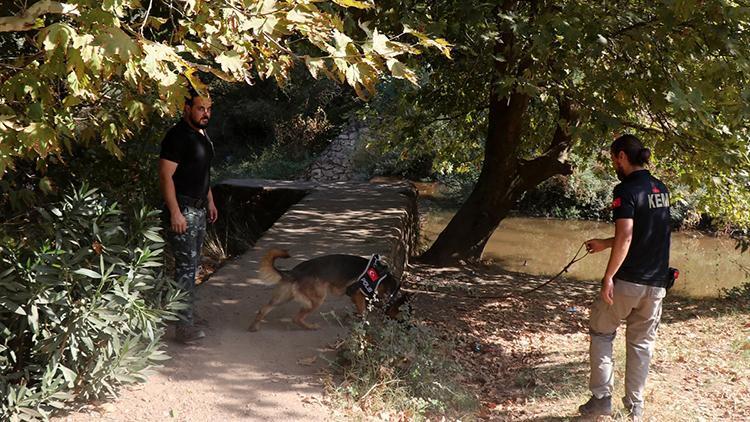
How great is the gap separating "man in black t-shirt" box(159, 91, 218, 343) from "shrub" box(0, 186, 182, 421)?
675 millimetres

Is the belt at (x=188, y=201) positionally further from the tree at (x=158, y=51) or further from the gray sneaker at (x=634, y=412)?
the gray sneaker at (x=634, y=412)

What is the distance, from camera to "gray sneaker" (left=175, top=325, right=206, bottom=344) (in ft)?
18.2

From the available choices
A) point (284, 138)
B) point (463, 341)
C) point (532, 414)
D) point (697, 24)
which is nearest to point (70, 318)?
point (532, 414)

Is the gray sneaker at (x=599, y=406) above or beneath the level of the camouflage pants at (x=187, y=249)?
beneath

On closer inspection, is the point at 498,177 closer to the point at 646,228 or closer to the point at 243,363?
the point at 646,228

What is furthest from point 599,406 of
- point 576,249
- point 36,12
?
point 576,249

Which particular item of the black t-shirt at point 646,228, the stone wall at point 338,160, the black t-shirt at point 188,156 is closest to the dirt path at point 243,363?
the black t-shirt at point 188,156

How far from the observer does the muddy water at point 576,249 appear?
1377 centimetres

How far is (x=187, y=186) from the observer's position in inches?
215

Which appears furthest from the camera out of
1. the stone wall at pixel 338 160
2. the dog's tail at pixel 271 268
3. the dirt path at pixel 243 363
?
the stone wall at pixel 338 160

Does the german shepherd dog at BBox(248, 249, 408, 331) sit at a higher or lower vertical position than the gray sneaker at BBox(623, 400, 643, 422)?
higher

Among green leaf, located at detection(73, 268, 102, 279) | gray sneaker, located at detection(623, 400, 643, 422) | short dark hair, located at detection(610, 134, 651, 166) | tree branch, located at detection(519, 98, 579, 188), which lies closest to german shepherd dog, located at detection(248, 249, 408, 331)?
green leaf, located at detection(73, 268, 102, 279)

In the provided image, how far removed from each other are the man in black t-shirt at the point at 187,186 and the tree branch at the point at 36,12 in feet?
6.07

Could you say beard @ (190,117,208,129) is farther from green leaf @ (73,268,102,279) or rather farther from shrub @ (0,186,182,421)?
green leaf @ (73,268,102,279)
